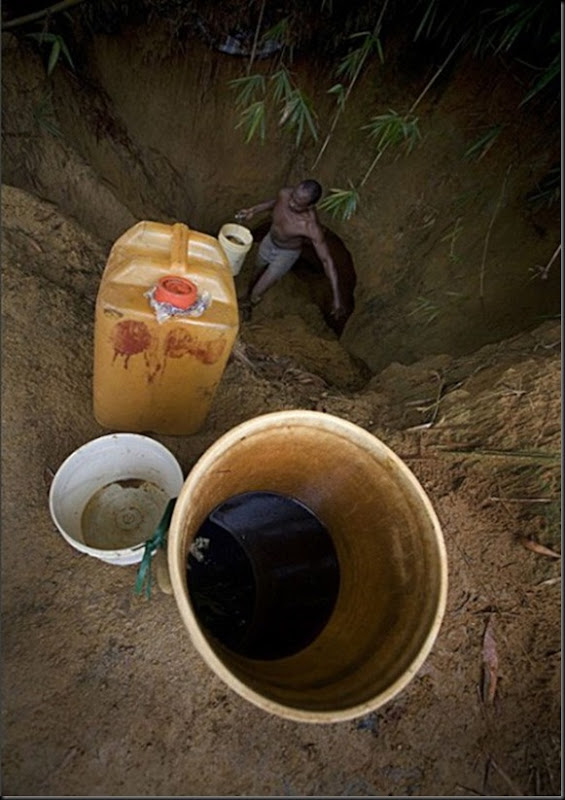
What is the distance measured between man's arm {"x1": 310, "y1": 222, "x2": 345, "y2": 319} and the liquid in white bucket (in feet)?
6.87

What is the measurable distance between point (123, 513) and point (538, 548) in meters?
1.43

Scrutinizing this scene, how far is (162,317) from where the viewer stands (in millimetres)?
1384

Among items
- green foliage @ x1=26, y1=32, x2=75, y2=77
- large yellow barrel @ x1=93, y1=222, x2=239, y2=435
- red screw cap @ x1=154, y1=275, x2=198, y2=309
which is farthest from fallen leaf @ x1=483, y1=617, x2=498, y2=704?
green foliage @ x1=26, y1=32, x2=75, y2=77

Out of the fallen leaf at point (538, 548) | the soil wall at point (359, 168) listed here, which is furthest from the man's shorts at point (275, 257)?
the fallen leaf at point (538, 548)

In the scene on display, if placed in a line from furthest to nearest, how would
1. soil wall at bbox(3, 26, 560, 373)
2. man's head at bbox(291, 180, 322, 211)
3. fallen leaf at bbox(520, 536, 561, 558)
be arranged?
man's head at bbox(291, 180, 322, 211) → soil wall at bbox(3, 26, 560, 373) → fallen leaf at bbox(520, 536, 561, 558)

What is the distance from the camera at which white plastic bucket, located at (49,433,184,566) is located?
162 centimetres

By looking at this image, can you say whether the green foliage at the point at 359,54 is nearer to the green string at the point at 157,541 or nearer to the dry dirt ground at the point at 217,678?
the dry dirt ground at the point at 217,678

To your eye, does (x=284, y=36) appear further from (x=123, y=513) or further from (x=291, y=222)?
(x=123, y=513)

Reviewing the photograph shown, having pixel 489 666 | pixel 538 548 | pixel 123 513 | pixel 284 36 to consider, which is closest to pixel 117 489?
pixel 123 513

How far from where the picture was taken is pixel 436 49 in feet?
10.0

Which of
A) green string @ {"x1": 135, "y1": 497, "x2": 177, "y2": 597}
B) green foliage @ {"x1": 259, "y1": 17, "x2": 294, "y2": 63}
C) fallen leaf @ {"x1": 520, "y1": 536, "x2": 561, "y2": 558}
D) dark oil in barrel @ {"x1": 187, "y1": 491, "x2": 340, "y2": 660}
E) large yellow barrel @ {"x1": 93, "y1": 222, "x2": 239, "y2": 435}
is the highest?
green foliage @ {"x1": 259, "y1": 17, "x2": 294, "y2": 63}

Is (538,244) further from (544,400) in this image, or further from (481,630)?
(481,630)

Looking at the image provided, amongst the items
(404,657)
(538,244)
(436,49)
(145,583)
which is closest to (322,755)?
(404,657)

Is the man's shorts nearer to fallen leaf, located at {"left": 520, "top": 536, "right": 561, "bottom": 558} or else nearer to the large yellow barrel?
the large yellow barrel
